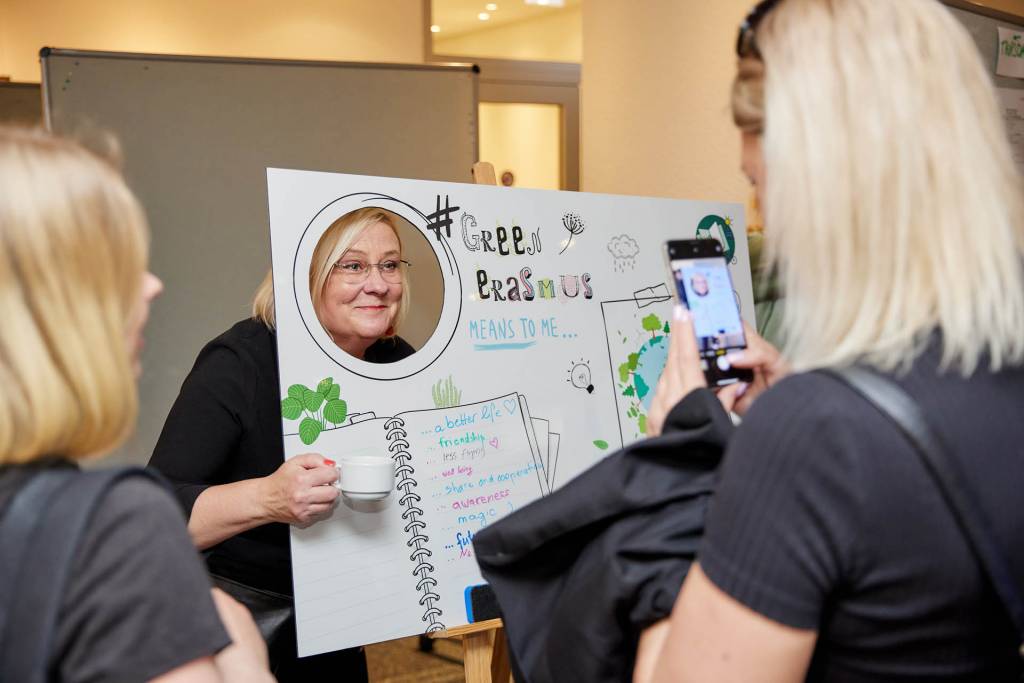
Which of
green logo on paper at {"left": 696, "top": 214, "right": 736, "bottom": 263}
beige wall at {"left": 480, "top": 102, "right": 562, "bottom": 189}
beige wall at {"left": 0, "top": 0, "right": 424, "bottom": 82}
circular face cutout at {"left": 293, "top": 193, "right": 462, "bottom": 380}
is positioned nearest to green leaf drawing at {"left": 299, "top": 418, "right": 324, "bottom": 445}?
circular face cutout at {"left": 293, "top": 193, "right": 462, "bottom": 380}

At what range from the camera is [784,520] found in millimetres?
690

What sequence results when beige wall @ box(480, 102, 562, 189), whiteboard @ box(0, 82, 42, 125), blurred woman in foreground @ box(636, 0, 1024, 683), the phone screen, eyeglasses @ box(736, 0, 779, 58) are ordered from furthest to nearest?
1. beige wall @ box(480, 102, 562, 189)
2. whiteboard @ box(0, 82, 42, 125)
3. the phone screen
4. eyeglasses @ box(736, 0, 779, 58)
5. blurred woman in foreground @ box(636, 0, 1024, 683)

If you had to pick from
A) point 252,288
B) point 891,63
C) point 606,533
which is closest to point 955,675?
point 606,533

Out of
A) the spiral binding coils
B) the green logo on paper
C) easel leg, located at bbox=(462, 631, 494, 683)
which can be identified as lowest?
easel leg, located at bbox=(462, 631, 494, 683)

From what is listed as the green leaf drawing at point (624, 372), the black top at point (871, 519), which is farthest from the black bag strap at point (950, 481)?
the green leaf drawing at point (624, 372)

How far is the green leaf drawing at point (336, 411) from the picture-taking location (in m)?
1.43

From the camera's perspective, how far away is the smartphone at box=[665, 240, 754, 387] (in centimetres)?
126

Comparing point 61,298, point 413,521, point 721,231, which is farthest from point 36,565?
point 721,231

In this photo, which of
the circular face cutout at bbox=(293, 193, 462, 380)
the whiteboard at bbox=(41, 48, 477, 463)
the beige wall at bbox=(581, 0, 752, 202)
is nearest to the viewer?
the circular face cutout at bbox=(293, 193, 462, 380)

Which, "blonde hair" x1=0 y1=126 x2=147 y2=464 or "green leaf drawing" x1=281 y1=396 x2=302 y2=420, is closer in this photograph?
"blonde hair" x1=0 y1=126 x2=147 y2=464

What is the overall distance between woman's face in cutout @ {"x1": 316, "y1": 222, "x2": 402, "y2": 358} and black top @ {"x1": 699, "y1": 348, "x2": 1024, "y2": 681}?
1.05 m

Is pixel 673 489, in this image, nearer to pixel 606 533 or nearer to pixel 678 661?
pixel 606 533

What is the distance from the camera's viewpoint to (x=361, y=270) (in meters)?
1.66

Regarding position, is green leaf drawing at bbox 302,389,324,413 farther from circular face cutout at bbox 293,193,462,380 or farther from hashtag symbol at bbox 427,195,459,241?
hashtag symbol at bbox 427,195,459,241
